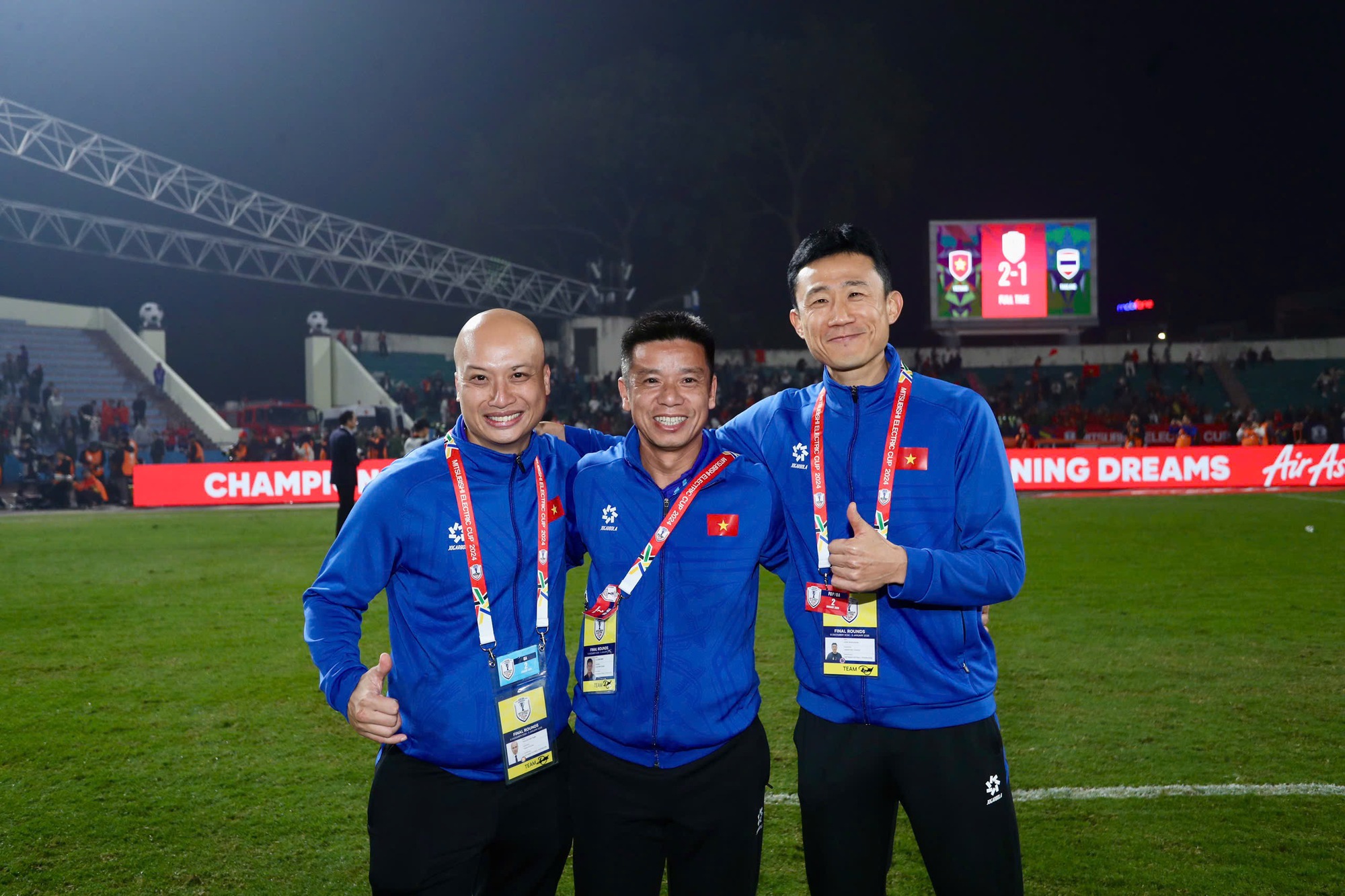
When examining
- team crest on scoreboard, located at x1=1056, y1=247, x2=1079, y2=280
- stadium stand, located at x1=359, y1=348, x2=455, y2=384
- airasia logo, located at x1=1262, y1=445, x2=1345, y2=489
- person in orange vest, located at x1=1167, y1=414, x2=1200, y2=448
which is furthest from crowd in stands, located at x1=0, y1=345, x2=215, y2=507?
team crest on scoreboard, located at x1=1056, y1=247, x2=1079, y2=280

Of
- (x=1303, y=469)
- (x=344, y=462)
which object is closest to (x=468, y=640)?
(x=344, y=462)

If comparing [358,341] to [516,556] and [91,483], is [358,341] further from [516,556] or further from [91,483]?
[516,556]

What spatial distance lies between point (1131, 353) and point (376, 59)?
33357mm

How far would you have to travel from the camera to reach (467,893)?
2.50m

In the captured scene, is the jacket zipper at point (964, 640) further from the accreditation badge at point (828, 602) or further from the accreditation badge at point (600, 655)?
the accreditation badge at point (600, 655)

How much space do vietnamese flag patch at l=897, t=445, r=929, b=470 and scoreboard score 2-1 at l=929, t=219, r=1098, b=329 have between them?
29422 mm

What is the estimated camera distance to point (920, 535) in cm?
266

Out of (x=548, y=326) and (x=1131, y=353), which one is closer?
(x=1131, y=353)

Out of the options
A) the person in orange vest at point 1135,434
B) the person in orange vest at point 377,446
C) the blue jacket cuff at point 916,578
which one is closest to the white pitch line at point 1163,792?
the blue jacket cuff at point 916,578

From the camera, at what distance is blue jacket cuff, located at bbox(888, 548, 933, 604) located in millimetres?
2385

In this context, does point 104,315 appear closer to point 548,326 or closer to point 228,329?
point 228,329

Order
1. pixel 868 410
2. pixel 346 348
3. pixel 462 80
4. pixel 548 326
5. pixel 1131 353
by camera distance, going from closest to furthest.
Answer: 1. pixel 868 410
2. pixel 346 348
3. pixel 1131 353
4. pixel 548 326
5. pixel 462 80

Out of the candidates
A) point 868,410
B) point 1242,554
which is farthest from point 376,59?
point 868,410

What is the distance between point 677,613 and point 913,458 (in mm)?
774
